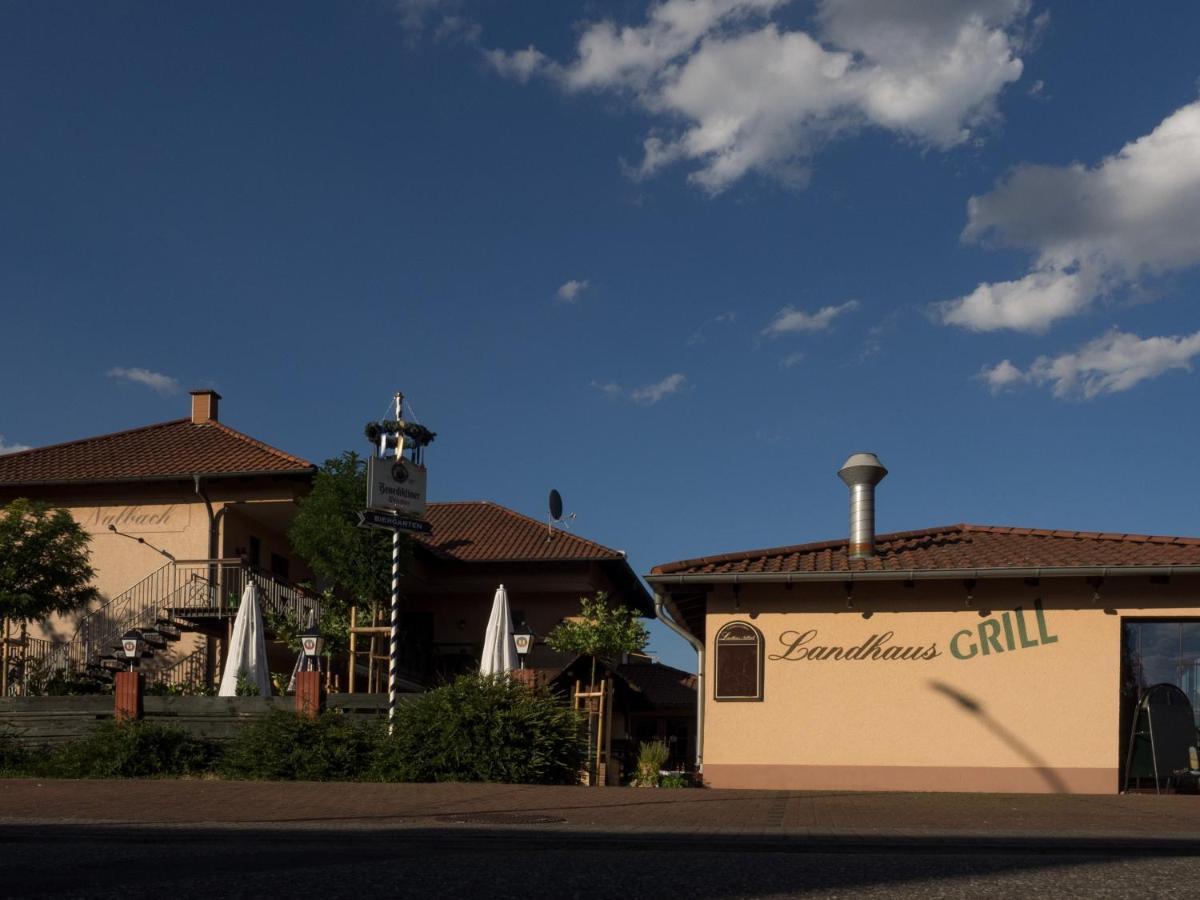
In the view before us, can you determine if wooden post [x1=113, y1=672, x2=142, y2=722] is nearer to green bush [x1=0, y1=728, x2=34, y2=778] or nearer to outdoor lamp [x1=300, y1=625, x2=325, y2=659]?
green bush [x1=0, y1=728, x2=34, y2=778]

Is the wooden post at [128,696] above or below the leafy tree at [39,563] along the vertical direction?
below

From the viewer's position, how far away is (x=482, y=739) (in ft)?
55.3

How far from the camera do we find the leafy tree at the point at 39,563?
25.2 m

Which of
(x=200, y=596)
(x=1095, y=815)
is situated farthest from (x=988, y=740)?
(x=200, y=596)

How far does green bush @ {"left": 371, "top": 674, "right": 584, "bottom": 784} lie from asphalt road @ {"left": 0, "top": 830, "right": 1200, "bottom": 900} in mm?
5858

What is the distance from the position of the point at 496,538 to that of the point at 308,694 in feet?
60.4

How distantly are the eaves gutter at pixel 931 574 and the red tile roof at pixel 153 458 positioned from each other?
1142 centimetres

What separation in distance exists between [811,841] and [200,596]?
64.5 feet

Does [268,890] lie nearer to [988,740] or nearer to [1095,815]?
[1095,815]

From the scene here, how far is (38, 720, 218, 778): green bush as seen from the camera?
1777 cm

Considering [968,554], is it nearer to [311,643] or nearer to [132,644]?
[311,643]

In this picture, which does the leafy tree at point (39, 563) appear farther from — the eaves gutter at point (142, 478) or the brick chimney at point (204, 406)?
the brick chimney at point (204, 406)

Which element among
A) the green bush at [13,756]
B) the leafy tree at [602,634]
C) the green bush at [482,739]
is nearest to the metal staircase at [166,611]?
the leafy tree at [602,634]

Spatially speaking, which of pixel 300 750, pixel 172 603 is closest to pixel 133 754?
pixel 300 750
